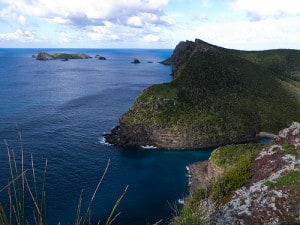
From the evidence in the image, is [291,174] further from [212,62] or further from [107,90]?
[107,90]

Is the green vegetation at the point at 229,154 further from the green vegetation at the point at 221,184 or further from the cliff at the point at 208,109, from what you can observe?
the cliff at the point at 208,109

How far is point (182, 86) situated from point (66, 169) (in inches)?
2593

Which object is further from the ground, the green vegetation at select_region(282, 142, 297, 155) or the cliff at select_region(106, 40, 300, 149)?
the green vegetation at select_region(282, 142, 297, 155)

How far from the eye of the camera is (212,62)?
16362 cm

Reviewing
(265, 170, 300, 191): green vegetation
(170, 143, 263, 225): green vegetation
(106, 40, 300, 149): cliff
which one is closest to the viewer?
(170, 143, 263, 225): green vegetation

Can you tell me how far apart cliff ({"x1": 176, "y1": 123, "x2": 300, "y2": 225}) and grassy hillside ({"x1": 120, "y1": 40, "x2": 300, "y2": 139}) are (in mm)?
68603

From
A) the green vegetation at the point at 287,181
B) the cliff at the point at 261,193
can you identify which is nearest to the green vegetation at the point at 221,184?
the cliff at the point at 261,193

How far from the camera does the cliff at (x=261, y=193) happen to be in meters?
25.2

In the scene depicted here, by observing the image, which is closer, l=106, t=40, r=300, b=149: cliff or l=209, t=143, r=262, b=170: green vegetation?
l=209, t=143, r=262, b=170: green vegetation

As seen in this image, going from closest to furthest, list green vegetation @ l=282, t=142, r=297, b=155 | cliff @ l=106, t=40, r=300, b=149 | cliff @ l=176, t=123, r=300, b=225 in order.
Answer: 1. cliff @ l=176, t=123, r=300, b=225
2. green vegetation @ l=282, t=142, r=297, b=155
3. cliff @ l=106, t=40, r=300, b=149

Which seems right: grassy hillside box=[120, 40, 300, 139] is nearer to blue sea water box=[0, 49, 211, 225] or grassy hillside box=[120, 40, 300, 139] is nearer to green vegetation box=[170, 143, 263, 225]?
blue sea water box=[0, 49, 211, 225]

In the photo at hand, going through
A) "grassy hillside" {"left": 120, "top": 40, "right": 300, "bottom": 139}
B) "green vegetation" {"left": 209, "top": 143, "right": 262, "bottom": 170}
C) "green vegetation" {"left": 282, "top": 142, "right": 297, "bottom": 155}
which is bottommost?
"green vegetation" {"left": 209, "top": 143, "right": 262, "bottom": 170}

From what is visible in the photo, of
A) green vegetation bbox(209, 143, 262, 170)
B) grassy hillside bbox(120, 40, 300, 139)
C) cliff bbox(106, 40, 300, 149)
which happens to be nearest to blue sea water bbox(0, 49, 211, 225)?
cliff bbox(106, 40, 300, 149)

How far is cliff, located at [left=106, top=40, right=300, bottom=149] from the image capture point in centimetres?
10644
